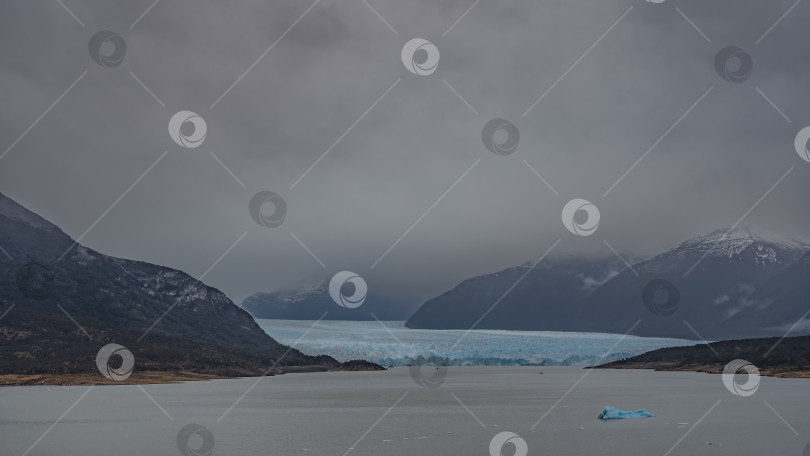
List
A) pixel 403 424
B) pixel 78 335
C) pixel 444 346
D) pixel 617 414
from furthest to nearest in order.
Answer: pixel 444 346, pixel 78 335, pixel 617 414, pixel 403 424

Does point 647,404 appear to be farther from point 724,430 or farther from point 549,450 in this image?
point 549,450

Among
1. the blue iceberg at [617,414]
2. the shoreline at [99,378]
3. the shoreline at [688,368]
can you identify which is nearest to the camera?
the blue iceberg at [617,414]

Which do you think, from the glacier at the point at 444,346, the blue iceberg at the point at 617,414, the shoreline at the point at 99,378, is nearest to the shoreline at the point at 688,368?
the glacier at the point at 444,346

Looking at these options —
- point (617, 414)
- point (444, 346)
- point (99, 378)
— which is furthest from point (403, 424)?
point (444, 346)

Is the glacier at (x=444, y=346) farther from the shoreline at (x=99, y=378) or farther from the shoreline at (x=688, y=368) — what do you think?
the shoreline at (x=99, y=378)

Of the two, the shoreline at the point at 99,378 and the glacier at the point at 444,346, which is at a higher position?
the glacier at the point at 444,346

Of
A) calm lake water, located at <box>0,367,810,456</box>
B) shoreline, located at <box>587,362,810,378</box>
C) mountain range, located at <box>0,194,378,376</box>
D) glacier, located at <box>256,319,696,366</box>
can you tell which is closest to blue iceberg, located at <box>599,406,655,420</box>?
calm lake water, located at <box>0,367,810,456</box>

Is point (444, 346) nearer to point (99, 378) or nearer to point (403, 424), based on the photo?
point (99, 378)

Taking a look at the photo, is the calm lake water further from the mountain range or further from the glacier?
the glacier
